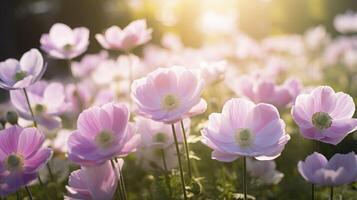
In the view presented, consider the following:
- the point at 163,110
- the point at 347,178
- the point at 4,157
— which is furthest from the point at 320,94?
the point at 4,157

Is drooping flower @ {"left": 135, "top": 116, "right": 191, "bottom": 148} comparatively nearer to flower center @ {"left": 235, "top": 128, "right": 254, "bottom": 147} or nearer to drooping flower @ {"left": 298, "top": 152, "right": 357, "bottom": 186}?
flower center @ {"left": 235, "top": 128, "right": 254, "bottom": 147}

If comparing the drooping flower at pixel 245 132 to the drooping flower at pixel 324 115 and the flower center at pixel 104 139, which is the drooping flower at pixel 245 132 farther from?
the flower center at pixel 104 139

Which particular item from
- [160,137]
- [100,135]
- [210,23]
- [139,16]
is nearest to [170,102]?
[100,135]

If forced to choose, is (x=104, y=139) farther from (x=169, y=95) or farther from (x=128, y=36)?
(x=128, y=36)

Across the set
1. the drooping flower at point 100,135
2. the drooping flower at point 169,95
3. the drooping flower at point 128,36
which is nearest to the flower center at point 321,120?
the drooping flower at point 169,95

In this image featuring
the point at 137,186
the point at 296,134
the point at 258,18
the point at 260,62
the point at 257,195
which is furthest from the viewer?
the point at 258,18

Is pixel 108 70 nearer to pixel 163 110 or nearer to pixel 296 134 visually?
pixel 296 134

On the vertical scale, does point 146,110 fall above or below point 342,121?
above
